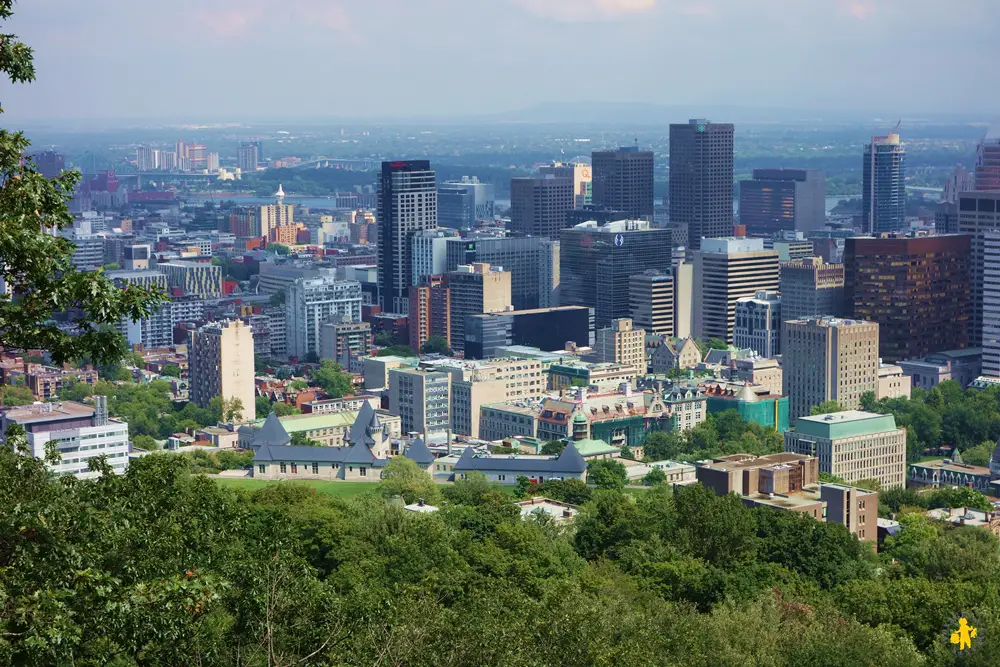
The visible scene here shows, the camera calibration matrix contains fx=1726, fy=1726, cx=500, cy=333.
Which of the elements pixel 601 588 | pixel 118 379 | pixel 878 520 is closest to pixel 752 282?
pixel 118 379

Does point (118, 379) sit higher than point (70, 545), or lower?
lower

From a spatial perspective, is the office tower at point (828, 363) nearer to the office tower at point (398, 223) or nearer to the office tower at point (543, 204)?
the office tower at point (398, 223)

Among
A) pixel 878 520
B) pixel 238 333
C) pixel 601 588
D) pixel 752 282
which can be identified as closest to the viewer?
pixel 601 588

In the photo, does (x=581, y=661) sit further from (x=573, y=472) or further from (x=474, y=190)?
(x=474, y=190)

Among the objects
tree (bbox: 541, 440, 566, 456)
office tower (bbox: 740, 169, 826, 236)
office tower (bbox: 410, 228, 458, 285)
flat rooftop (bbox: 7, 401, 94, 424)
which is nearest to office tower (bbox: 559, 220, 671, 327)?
office tower (bbox: 410, 228, 458, 285)

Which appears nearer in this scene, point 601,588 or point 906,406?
→ point 601,588

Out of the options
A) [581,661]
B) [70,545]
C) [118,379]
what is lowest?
[118,379]

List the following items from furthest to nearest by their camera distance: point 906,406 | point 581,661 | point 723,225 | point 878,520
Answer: point 723,225 → point 906,406 → point 878,520 → point 581,661

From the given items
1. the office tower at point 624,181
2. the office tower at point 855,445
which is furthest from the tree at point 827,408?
the office tower at point 624,181
